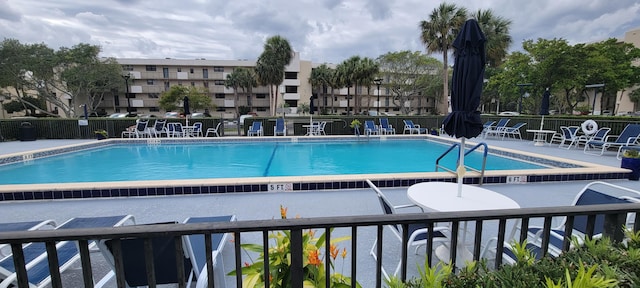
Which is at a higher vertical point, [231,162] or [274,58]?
[274,58]

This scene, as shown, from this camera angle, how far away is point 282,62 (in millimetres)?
22469

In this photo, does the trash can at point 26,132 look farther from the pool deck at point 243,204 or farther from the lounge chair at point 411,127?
the lounge chair at point 411,127

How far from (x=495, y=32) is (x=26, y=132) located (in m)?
24.0

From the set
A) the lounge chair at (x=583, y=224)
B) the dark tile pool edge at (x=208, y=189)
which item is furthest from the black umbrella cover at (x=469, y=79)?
the dark tile pool edge at (x=208, y=189)

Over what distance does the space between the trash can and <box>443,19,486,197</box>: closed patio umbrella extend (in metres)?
15.4

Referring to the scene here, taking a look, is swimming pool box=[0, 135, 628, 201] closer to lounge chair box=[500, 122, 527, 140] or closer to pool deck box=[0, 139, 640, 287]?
pool deck box=[0, 139, 640, 287]

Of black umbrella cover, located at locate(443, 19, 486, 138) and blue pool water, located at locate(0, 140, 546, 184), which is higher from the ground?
black umbrella cover, located at locate(443, 19, 486, 138)

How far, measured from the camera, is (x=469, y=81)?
2428 mm

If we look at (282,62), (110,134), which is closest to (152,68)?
(282,62)

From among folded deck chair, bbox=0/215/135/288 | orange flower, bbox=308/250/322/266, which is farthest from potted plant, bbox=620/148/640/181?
folded deck chair, bbox=0/215/135/288

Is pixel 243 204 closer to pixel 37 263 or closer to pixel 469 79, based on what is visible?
pixel 37 263

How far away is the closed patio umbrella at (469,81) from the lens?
243 centimetres

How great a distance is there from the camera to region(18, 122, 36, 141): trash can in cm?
1116

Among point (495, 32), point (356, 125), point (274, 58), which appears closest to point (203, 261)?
point (356, 125)
